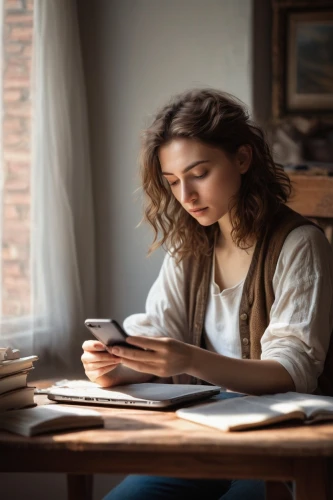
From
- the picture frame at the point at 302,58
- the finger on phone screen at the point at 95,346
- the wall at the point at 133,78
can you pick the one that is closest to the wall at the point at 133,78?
the wall at the point at 133,78

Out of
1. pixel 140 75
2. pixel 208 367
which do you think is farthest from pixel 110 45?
pixel 208 367

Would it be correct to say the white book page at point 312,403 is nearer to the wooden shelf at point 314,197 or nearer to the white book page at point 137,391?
the white book page at point 137,391

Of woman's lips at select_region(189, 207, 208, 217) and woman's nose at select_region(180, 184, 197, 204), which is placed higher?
woman's nose at select_region(180, 184, 197, 204)

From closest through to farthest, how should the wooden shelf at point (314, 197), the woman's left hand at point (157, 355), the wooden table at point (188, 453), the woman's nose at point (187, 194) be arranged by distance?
the wooden table at point (188, 453) → the woman's left hand at point (157, 355) → the woman's nose at point (187, 194) → the wooden shelf at point (314, 197)

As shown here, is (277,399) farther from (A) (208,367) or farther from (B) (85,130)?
(B) (85,130)

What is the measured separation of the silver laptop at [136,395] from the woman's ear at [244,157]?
65 centimetres

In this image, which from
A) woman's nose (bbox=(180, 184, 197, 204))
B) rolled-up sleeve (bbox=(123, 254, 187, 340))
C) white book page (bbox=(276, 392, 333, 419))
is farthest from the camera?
rolled-up sleeve (bbox=(123, 254, 187, 340))

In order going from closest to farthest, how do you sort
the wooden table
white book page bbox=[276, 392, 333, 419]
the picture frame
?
the wooden table
white book page bbox=[276, 392, 333, 419]
the picture frame

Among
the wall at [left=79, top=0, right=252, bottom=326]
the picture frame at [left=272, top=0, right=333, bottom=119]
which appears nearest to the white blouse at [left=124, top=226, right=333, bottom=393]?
the wall at [left=79, top=0, right=252, bottom=326]

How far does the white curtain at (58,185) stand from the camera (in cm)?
259

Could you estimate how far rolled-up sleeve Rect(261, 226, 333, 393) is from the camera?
1.73 meters

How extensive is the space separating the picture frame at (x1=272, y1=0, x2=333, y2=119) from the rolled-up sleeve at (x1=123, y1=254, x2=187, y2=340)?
1.34m

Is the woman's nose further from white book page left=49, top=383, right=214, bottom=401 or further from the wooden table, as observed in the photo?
the wooden table

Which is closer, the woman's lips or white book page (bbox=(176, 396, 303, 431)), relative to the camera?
white book page (bbox=(176, 396, 303, 431))
